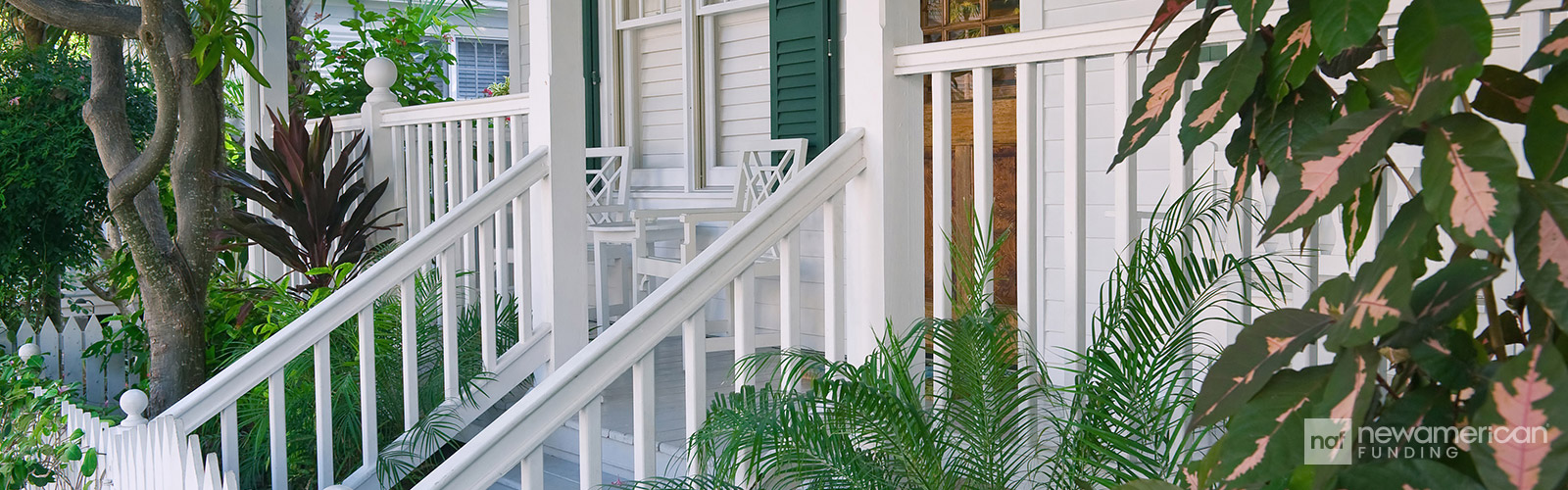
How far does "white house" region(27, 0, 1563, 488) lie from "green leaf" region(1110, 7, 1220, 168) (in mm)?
481

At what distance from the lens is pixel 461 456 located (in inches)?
74.4

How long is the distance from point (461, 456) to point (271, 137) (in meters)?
3.20

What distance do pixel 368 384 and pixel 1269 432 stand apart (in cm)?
259

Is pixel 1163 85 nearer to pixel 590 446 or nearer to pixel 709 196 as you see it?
pixel 590 446

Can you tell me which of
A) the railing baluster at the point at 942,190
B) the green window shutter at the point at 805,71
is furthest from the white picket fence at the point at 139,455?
the green window shutter at the point at 805,71

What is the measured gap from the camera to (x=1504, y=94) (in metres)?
0.88

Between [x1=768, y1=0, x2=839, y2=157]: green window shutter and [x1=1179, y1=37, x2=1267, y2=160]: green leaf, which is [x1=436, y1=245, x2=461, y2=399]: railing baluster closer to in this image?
[x1=768, y1=0, x2=839, y2=157]: green window shutter

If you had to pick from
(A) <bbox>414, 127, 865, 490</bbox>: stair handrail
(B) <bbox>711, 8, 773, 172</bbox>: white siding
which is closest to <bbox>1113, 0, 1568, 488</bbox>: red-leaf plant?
(A) <bbox>414, 127, 865, 490</bbox>: stair handrail

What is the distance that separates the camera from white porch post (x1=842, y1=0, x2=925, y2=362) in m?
2.17

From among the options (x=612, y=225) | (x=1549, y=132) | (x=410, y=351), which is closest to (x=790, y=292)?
(x=410, y=351)

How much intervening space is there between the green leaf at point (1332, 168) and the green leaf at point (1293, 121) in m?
0.13

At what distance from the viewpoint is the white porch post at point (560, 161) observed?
315 centimetres

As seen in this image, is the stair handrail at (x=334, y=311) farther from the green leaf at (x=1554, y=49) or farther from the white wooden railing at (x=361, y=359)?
the green leaf at (x=1554, y=49)

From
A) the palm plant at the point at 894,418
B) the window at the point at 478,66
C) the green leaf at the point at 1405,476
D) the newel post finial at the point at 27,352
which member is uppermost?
the window at the point at 478,66
